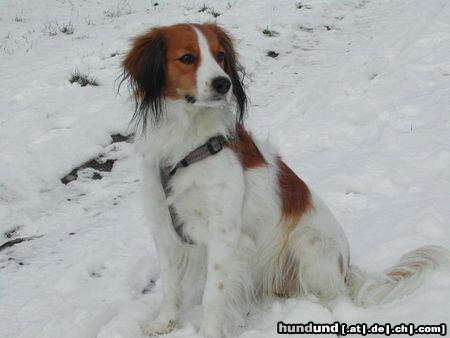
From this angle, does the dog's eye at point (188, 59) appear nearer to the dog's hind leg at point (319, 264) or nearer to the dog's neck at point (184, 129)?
the dog's neck at point (184, 129)

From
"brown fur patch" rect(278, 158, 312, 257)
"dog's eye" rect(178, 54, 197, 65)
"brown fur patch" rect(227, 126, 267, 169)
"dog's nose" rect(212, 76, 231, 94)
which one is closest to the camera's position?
"dog's nose" rect(212, 76, 231, 94)

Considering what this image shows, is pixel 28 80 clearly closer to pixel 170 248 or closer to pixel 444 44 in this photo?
pixel 170 248

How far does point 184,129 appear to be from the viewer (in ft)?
9.04

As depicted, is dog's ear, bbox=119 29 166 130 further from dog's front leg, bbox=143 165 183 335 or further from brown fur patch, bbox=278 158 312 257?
brown fur patch, bbox=278 158 312 257

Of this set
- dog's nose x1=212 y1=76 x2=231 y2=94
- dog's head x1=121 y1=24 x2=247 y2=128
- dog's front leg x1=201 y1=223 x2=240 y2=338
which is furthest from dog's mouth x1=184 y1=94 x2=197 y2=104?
→ dog's front leg x1=201 y1=223 x2=240 y2=338

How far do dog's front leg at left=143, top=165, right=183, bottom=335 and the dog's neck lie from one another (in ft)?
0.36

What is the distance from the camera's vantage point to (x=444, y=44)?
6.58 metres

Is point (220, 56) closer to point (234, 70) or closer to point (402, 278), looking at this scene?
point (234, 70)

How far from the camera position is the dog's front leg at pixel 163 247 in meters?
2.77

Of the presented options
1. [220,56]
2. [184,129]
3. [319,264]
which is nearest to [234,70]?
[220,56]

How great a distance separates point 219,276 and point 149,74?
1055mm

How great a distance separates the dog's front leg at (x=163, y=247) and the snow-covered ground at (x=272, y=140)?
0.10m

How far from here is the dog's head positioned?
102 inches

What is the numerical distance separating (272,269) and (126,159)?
226cm
